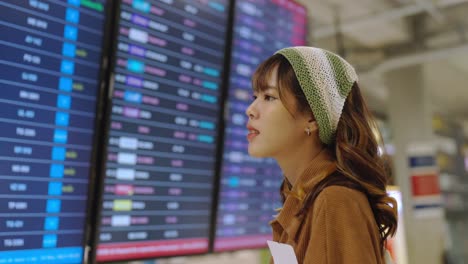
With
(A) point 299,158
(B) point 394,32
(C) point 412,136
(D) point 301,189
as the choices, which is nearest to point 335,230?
(D) point 301,189

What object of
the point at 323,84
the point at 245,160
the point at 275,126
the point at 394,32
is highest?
the point at 394,32

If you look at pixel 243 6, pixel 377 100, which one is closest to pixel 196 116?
pixel 243 6

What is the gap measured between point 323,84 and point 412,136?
6.34 meters

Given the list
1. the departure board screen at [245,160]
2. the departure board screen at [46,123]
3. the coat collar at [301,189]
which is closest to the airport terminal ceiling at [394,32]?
the departure board screen at [245,160]

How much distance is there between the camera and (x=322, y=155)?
1.15 metres

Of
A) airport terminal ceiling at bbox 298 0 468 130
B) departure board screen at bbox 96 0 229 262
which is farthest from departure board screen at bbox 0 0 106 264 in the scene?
airport terminal ceiling at bbox 298 0 468 130

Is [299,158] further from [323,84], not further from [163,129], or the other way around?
[163,129]

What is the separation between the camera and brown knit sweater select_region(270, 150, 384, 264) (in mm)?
903

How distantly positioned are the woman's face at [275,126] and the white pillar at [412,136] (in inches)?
236

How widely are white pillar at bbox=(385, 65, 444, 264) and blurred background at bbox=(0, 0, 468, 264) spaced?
458cm

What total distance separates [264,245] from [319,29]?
160 inches

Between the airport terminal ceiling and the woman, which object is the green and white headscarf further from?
the airport terminal ceiling

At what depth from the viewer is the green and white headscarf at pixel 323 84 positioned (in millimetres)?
1099

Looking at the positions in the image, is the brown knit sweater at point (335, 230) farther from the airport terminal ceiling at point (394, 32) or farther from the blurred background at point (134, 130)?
the airport terminal ceiling at point (394, 32)
